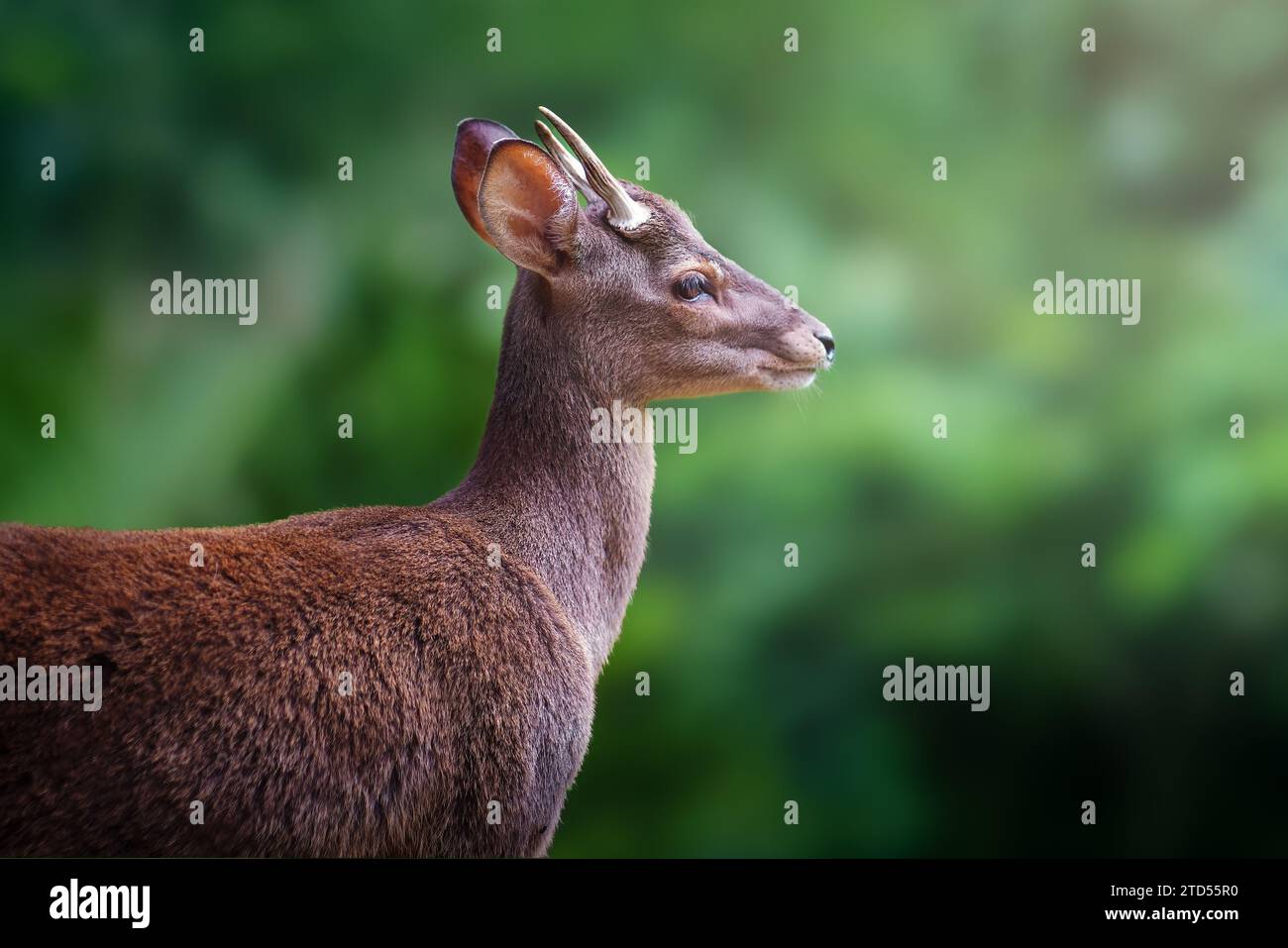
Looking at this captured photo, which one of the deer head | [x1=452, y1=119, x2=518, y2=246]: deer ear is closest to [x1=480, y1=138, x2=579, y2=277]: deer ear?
the deer head

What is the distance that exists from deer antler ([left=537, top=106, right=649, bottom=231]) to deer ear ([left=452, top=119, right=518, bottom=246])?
11.0 inches

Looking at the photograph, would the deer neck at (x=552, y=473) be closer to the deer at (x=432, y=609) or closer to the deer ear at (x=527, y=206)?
the deer at (x=432, y=609)

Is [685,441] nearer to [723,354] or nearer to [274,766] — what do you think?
[723,354]

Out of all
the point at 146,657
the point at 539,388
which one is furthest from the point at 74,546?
the point at 539,388

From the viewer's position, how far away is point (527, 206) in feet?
12.0

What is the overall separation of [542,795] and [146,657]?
103 centimetres

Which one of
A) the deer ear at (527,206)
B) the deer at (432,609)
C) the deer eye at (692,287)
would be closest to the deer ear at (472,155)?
the deer at (432,609)

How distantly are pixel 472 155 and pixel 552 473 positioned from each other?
1003mm

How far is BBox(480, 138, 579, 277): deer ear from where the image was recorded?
3.56 metres

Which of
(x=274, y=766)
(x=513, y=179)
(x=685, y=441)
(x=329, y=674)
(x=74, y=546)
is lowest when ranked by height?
(x=274, y=766)

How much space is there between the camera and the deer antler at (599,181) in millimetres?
3631

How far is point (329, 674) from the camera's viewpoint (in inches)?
126

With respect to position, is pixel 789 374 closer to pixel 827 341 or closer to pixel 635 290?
pixel 827 341

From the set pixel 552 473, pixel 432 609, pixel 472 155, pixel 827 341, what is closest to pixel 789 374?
pixel 827 341
